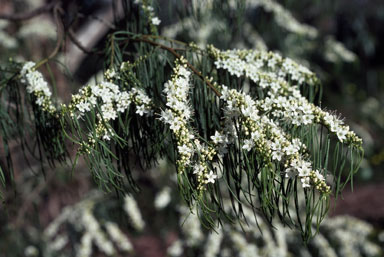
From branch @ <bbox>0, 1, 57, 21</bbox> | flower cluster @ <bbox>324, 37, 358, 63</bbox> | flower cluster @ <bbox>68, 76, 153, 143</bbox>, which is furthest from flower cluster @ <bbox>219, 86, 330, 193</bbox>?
flower cluster @ <bbox>324, 37, 358, 63</bbox>

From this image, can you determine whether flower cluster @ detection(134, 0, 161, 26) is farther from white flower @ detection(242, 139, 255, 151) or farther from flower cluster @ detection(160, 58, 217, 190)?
white flower @ detection(242, 139, 255, 151)

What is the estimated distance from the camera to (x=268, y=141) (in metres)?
1.01

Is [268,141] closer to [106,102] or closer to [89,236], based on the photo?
[106,102]

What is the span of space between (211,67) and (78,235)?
2065 millimetres

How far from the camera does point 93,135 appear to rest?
106cm

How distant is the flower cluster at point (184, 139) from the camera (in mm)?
990

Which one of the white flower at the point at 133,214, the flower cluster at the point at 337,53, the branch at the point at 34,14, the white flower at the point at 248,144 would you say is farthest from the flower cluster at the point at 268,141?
the flower cluster at the point at 337,53

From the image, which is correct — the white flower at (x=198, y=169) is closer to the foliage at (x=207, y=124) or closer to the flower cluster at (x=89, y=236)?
the foliage at (x=207, y=124)

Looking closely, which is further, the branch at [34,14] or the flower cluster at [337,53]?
the flower cluster at [337,53]

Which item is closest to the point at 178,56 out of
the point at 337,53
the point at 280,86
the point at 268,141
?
the point at 280,86

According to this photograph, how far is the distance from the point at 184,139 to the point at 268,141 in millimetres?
226

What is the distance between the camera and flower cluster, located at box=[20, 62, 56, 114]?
4.20ft

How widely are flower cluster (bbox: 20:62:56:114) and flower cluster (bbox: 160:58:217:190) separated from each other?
0.46 m

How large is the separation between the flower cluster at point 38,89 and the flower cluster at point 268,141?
61cm
